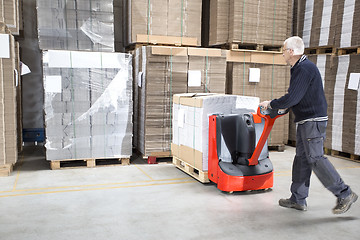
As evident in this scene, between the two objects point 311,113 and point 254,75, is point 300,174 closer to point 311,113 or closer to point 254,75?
point 311,113

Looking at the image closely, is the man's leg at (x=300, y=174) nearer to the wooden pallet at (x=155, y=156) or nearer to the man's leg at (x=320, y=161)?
the man's leg at (x=320, y=161)

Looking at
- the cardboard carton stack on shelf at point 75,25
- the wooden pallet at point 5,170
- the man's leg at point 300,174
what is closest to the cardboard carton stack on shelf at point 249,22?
the cardboard carton stack on shelf at point 75,25

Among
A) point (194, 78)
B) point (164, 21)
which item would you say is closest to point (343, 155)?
point (194, 78)

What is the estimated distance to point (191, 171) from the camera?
514 cm

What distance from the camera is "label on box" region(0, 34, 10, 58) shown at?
4.90 metres

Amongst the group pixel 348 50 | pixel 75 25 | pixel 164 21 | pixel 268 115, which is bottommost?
pixel 268 115

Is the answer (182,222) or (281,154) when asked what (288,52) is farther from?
(281,154)

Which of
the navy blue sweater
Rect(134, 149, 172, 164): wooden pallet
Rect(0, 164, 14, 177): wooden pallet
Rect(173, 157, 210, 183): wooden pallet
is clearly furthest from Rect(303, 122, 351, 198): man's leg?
Rect(0, 164, 14, 177): wooden pallet

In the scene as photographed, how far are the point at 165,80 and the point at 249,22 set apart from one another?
2242 millimetres

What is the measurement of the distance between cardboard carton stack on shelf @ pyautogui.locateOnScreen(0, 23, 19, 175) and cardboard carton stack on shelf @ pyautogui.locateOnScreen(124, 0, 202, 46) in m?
2.26

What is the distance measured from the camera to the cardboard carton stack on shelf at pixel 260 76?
6.87 m

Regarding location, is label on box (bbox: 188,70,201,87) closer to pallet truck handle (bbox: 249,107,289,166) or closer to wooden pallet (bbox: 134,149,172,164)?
wooden pallet (bbox: 134,149,172,164)

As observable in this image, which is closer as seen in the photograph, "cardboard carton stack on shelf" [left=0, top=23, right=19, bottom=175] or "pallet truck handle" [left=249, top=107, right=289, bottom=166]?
"pallet truck handle" [left=249, top=107, right=289, bottom=166]

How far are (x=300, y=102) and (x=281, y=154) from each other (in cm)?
365
